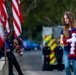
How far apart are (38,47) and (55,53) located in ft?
178

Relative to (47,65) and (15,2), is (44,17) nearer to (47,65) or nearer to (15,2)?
(47,65)

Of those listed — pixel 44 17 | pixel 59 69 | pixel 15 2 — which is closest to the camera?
pixel 15 2

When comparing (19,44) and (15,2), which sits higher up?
(15,2)

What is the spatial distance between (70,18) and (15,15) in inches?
185

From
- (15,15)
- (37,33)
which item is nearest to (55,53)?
(15,15)

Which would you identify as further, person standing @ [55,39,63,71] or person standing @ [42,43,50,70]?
person standing @ [42,43,50,70]

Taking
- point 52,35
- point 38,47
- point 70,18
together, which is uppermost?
point 70,18

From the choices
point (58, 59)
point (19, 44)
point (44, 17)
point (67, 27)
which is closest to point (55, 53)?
point (58, 59)

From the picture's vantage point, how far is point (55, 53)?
24375 mm

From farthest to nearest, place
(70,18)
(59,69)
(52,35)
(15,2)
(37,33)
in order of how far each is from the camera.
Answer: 1. (37,33)
2. (52,35)
3. (59,69)
4. (15,2)
5. (70,18)

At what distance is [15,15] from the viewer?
639 inches

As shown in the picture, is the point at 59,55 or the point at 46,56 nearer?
the point at 59,55

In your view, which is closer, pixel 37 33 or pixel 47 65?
pixel 47 65

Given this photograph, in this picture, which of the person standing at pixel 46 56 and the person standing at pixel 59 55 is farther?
the person standing at pixel 46 56
